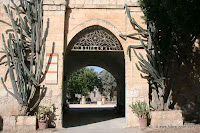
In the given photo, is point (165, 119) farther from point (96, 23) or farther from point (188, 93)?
point (96, 23)

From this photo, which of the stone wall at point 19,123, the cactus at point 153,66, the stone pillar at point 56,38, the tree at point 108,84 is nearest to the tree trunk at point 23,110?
the stone wall at point 19,123

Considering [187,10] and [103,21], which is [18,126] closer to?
[103,21]

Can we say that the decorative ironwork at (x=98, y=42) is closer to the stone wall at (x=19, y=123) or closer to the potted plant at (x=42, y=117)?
the potted plant at (x=42, y=117)

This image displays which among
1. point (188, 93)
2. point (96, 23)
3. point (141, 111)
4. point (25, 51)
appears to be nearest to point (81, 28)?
point (96, 23)

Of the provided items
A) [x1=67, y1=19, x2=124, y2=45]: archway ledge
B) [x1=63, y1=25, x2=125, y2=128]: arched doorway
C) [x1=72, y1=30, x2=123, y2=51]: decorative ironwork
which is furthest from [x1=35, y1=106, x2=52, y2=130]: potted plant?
[x1=67, y1=19, x2=124, y2=45]: archway ledge

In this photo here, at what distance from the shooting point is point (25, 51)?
8.30 meters

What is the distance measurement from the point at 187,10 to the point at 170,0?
472 mm

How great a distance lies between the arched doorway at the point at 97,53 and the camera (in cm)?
883

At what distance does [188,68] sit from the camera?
9164 millimetres

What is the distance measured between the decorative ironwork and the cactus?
806mm

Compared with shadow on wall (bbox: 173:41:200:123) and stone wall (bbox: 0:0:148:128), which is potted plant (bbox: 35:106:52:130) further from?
shadow on wall (bbox: 173:41:200:123)

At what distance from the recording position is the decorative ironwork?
883 cm

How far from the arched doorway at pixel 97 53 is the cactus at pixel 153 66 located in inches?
37.6

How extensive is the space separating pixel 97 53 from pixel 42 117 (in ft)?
21.3
